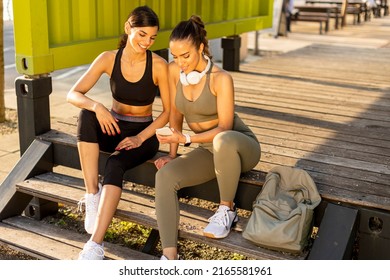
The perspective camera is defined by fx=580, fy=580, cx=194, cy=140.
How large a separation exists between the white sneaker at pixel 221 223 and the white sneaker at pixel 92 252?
65 centimetres

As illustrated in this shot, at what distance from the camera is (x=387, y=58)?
9.50 metres

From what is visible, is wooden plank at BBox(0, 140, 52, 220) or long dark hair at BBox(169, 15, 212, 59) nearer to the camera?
long dark hair at BBox(169, 15, 212, 59)

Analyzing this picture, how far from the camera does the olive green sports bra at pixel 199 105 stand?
357 centimetres

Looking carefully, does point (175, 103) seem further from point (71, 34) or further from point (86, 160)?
point (71, 34)

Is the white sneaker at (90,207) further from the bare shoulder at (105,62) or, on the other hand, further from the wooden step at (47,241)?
the bare shoulder at (105,62)

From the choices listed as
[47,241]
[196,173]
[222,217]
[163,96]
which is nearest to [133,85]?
[163,96]

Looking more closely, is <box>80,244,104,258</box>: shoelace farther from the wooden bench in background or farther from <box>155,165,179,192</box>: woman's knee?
<box>155,165,179,192</box>: woman's knee

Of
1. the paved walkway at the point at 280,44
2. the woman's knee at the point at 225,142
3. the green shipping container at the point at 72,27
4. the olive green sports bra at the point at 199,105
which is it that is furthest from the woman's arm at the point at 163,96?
the paved walkway at the point at 280,44

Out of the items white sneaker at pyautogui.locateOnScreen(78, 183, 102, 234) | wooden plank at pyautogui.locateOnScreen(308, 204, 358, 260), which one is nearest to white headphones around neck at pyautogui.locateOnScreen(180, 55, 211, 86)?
white sneaker at pyautogui.locateOnScreen(78, 183, 102, 234)

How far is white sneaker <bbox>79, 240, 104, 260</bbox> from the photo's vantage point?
3471 millimetres

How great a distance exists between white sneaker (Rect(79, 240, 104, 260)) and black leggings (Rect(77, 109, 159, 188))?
386mm
